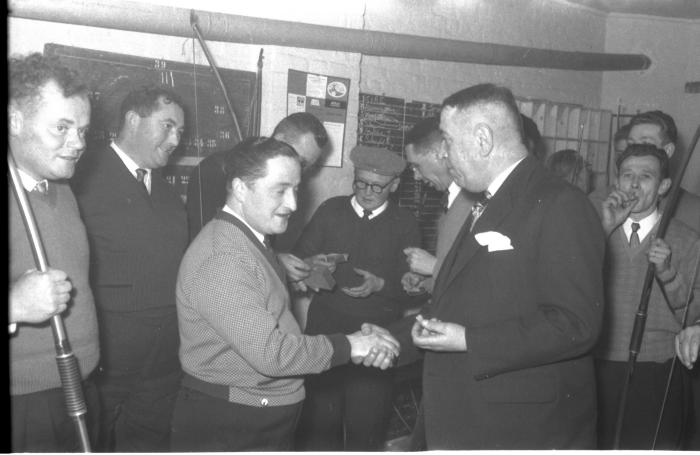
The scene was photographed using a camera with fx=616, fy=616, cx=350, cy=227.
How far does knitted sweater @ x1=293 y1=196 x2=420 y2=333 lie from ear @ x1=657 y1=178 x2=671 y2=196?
1167 millimetres

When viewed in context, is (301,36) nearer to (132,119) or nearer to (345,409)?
(132,119)

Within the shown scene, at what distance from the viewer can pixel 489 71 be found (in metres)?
3.53

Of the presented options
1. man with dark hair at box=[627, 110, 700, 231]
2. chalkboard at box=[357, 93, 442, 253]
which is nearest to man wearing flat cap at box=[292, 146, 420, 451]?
chalkboard at box=[357, 93, 442, 253]

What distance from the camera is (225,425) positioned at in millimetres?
1606

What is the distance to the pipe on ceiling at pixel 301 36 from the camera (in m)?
1.94

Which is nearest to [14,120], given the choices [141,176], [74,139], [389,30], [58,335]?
[74,139]

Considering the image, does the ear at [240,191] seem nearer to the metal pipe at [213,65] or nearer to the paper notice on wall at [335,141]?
the metal pipe at [213,65]

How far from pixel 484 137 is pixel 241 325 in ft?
2.50

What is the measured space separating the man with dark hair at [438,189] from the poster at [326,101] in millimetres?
555

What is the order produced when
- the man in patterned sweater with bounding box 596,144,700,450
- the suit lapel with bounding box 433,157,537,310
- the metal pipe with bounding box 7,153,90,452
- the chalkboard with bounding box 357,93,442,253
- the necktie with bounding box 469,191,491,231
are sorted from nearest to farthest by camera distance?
the metal pipe with bounding box 7,153,90,452
the suit lapel with bounding box 433,157,537,310
the necktie with bounding box 469,191,491,231
the man in patterned sweater with bounding box 596,144,700,450
the chalkboard with bounding box 357,93,442,253

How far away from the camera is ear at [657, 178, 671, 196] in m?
2.33

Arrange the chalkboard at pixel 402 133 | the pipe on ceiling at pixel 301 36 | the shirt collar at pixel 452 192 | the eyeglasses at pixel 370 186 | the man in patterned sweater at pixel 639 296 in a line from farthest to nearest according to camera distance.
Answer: the chalkboard at pixel 402 133 → the eyeglasses at pixel 370 186 → the shirt collar at pixel 452 192 → the man in patterned sweater at pixel 639 296 → the pipe on ceiling at pixel 301 36

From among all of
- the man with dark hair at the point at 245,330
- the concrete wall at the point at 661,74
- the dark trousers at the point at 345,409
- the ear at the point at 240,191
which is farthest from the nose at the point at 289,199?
the concrete wall at the point at 661,74

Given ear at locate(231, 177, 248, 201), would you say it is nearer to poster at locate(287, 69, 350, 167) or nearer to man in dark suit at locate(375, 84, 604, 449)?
man in dark suit at locate(375, 84, 604, 449)
